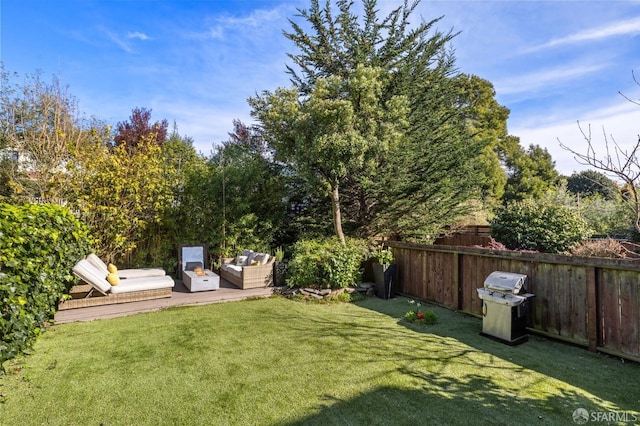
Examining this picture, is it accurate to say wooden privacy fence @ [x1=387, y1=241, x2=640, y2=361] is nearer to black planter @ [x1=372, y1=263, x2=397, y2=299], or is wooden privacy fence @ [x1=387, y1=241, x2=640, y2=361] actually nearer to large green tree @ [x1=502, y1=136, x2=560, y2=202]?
black planter @ [x1=372, y1=263, x2=397, y2=299]

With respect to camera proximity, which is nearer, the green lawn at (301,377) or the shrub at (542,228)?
the green lawn at (301,377)

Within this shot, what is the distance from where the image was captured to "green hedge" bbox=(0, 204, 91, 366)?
2.85 meters

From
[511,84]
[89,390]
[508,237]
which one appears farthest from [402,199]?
[89,390]

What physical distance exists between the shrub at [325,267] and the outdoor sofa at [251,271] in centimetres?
54

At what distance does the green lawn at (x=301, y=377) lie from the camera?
100 inches

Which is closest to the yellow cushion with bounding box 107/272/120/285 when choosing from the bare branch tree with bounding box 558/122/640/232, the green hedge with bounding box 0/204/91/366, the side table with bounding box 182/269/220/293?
the green hedge with bounding box 0/204/91/366

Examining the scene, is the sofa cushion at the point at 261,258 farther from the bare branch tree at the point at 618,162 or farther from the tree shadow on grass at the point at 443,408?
the bare branch tree at the point at 618,162

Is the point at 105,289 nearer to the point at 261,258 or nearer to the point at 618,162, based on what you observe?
the point at 261,258

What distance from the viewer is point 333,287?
6.75m

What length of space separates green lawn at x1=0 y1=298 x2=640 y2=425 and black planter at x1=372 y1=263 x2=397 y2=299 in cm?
186

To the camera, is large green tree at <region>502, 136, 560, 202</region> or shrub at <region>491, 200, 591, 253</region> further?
large green tree at <region>502, 136, 560, 202</region>

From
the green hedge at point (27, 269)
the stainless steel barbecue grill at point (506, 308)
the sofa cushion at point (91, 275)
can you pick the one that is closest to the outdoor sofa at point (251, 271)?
the sofa cushion at point (91, 275)

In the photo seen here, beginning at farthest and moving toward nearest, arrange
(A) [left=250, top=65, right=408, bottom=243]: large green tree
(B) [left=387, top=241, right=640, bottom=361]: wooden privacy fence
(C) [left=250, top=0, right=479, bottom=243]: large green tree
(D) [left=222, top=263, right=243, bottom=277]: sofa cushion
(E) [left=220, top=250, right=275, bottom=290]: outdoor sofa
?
(C) [left=250, top=0, right=479, bottom=243]: large green tree → (D) [left=222, top=263, right=243, bottom=277]: sofa cushion → (E) [left=220, top=250, right=275, bottom=290]: outdoor sofa → (A) [left=250, top=65, right=408, bottom=243]: large green tree → (B) [left=387, top=241, right=640, bottom=361]: wooden privacy fence

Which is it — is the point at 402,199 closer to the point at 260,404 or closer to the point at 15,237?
the point at 260,404
